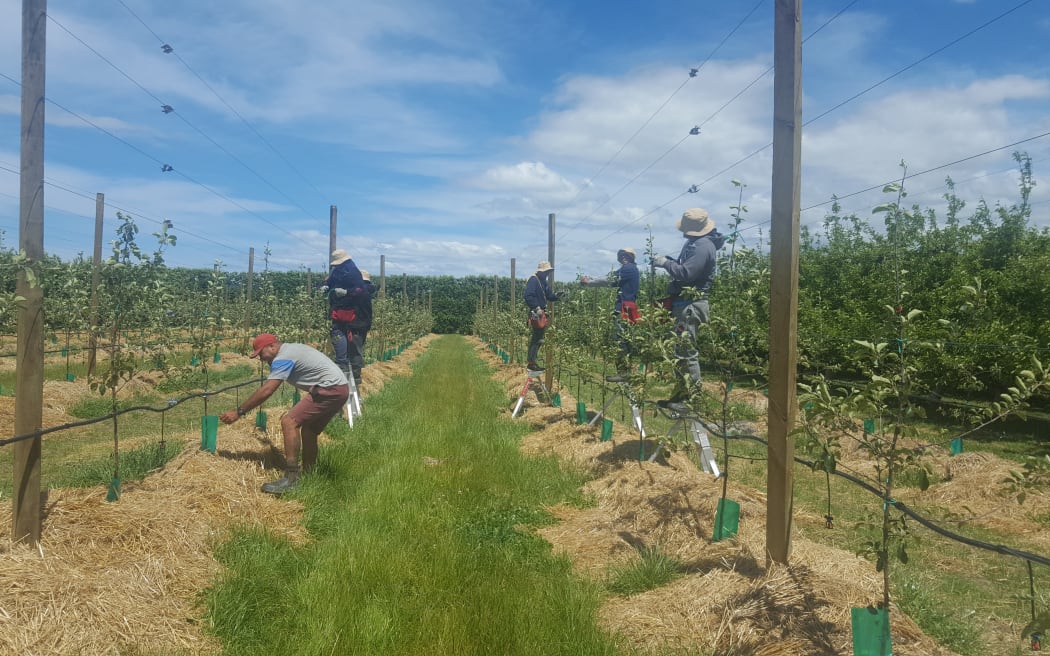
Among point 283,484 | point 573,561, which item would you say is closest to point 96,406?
point 283,484

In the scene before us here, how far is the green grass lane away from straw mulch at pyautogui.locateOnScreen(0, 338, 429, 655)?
19cm

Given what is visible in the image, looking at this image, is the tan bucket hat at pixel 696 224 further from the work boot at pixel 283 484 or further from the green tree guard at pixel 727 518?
the work boot at pixel 283 484

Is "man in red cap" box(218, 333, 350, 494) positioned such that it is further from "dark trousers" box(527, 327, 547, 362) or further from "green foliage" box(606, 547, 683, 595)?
"dark trousers" box(527, 327, 547, 362)

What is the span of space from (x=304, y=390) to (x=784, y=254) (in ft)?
15.0

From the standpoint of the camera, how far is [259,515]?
5551mm

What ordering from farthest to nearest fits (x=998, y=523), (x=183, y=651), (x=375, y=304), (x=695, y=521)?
(x=375, y=304), (x=998, y=523), (x=695, y=521), (x=183, y=651)

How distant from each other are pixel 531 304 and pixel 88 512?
298 inches

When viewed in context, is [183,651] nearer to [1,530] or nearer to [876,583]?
[1,530]

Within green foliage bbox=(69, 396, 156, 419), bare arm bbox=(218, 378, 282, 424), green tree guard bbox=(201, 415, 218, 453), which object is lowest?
green foliage bbox=(69, 396, 156, 419)

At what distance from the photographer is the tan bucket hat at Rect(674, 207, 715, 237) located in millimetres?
5938

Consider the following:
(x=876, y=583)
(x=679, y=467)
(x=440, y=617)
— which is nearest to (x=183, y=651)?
(x=440, y=617)

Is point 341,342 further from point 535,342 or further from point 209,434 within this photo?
point 209,434

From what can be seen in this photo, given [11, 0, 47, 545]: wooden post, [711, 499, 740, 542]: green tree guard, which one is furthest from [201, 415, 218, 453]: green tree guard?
[711, 499, 740, 542]: green tree guard

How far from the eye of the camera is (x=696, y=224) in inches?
235
